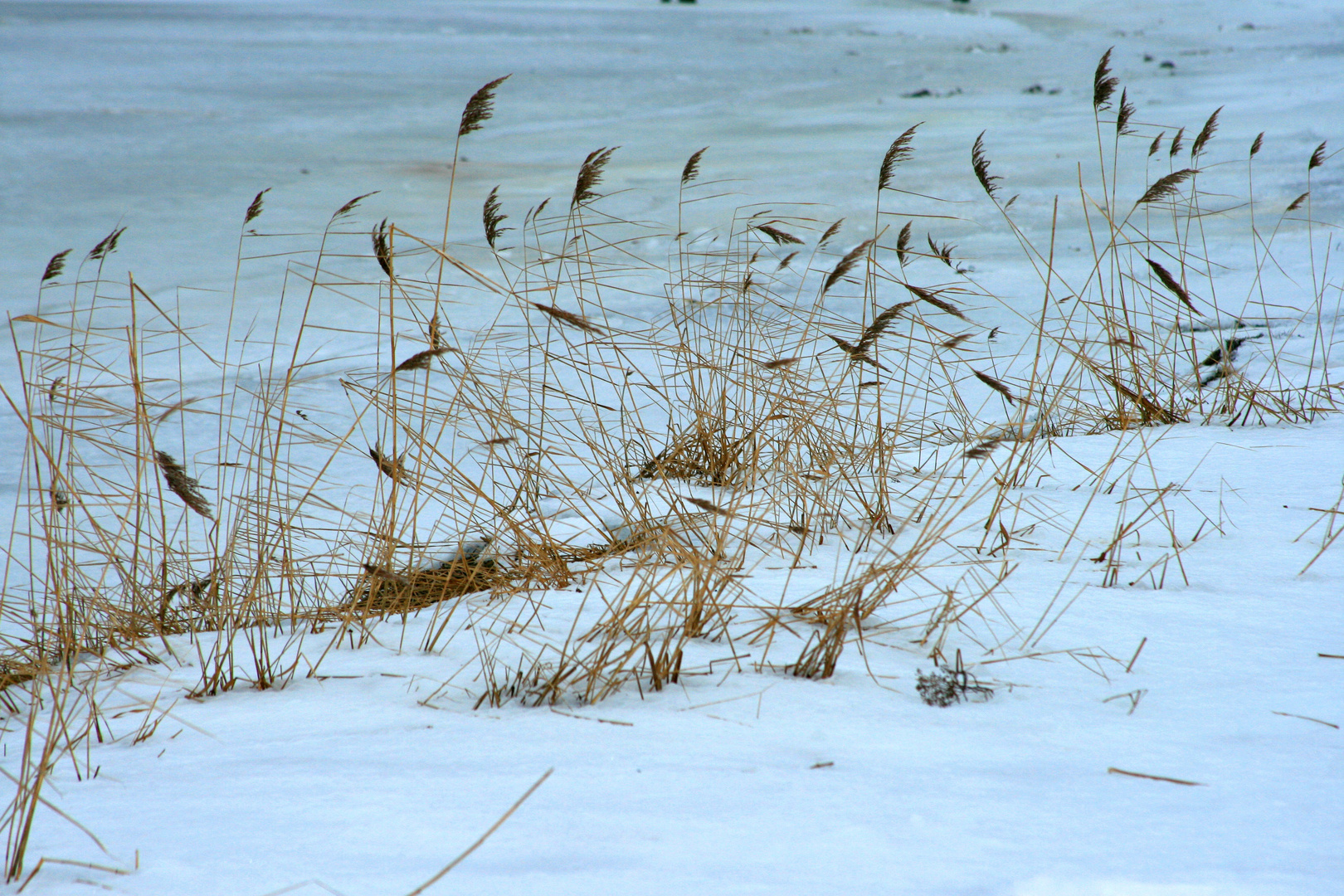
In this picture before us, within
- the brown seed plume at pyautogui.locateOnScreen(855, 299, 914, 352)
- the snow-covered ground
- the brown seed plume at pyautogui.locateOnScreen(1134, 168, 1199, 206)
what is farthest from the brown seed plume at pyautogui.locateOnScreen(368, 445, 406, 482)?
the brown seed plume at pyautogui.locateOnScreen(1134, 168, 1199, 206)

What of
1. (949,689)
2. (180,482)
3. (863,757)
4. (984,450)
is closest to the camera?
(863,757)

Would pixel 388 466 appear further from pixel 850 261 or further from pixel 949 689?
pixel 949 689

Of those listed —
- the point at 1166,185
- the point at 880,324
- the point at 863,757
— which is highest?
the point at 1166,185

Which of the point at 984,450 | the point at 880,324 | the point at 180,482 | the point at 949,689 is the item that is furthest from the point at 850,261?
the point at 180,482

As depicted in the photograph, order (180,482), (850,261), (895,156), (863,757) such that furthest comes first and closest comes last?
1. (895,156)
2. (850,261)
3. (180,482)
4. (863,757)

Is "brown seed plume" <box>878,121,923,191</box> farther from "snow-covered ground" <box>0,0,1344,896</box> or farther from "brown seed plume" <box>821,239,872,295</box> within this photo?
"snow-covered ground" <box>0,0,1344,896</box>

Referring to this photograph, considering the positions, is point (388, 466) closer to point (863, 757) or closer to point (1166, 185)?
point (863, 757)

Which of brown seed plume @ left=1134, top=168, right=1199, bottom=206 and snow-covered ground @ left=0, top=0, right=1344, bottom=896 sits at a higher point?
brown seed plume @ left=1134, top=168, right=1199, bottom=206

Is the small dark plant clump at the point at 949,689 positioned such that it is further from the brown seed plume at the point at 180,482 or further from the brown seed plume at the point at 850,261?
the brown seed plume at the point at 180,482

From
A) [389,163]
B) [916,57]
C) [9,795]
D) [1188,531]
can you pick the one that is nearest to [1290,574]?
[1188,531]

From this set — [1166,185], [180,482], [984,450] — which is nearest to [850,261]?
[984,450]

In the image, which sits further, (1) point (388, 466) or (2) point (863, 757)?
(1) point (388, 466)

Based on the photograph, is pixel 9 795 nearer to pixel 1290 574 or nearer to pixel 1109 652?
pixel 1109 652

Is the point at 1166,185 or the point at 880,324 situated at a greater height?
the point at 1166,185
